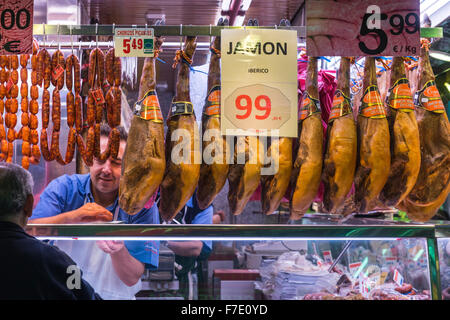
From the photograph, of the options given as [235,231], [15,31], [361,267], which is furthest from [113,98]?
[361,267]

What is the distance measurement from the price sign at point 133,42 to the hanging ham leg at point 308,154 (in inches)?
26.8

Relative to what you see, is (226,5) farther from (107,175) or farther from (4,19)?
(4,19)

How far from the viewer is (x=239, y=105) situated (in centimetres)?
163

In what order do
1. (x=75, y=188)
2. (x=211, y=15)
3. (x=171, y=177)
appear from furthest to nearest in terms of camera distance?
(x=211, y=15) → (x=75, y=188) → (x=171, y=177)

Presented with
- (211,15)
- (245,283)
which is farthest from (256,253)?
(211,15)

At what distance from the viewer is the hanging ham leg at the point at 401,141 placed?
161 centimetres

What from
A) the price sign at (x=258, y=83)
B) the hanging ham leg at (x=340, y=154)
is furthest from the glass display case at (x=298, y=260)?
the price sign at (x=258, y=83)

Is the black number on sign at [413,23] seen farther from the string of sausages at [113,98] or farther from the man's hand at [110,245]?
the man's hand at [110,245]

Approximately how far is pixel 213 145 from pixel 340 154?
20.0 inches

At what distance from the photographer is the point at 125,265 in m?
2.14

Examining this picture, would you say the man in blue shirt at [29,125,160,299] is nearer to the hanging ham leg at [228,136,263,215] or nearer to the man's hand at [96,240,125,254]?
the man's hand at [96,240,125,254]

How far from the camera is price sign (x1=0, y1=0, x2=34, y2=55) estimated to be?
1.67 meters
